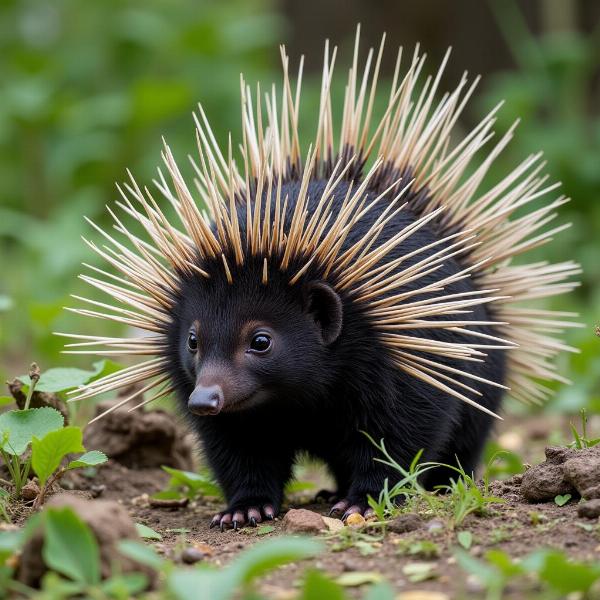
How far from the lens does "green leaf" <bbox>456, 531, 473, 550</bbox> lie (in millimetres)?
4266

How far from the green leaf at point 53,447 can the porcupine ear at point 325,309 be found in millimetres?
1354

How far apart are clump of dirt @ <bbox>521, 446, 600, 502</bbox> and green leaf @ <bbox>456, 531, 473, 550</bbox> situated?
0.67 meters

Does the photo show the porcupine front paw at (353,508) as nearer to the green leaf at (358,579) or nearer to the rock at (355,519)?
the rock at (355,519)

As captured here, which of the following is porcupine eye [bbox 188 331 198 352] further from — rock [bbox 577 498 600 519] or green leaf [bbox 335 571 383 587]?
rock [bbox 577 498 600 519]

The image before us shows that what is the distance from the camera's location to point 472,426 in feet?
21.5

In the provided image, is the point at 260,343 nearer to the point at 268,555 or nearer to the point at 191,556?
the point at 191,556

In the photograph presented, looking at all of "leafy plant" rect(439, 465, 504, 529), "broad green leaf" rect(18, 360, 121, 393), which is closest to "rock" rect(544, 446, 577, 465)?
"leafy plant" rect(439, 465, 504, 529)

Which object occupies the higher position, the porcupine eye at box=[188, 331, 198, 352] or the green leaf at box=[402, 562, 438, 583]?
the porcupine eye at box=[188, 331, 198, 352]

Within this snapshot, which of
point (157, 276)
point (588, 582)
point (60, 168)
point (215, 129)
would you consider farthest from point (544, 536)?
point (215, 129)

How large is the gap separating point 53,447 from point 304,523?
118 cm

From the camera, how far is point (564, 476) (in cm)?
486

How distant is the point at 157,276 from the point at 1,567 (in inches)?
88.5

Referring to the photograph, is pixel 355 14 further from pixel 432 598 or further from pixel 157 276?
pixel 432 598

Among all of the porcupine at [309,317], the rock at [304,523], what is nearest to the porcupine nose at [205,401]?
the porcupine at [309,317]
